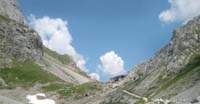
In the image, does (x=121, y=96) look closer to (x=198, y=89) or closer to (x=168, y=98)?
(x=168, y=98)

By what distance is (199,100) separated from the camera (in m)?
94.6

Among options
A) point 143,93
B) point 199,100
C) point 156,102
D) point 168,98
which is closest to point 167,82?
point 143,93

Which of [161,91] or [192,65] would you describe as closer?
[161,91]

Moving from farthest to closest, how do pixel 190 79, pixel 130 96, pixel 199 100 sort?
pixel 130 96
pixel 190 79
pixel 199 100

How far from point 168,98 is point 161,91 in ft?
68.9

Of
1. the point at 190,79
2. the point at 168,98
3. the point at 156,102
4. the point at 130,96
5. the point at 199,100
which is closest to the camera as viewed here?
the point at 199,100

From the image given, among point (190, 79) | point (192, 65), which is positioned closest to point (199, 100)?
point (190, 79)

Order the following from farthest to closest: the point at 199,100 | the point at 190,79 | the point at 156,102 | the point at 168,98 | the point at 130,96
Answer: the point at 130,96 → the point at 190,79 → the point at 168,98 → the point at 156,102 → the point at 199,100

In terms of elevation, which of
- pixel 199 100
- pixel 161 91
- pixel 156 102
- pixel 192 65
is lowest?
pixel 199 100

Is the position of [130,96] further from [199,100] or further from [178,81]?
[199,100]

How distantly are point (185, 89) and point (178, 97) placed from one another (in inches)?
454

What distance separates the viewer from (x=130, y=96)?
7116 inches

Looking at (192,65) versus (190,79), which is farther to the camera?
(192,65)

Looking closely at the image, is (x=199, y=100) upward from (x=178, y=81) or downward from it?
downward
